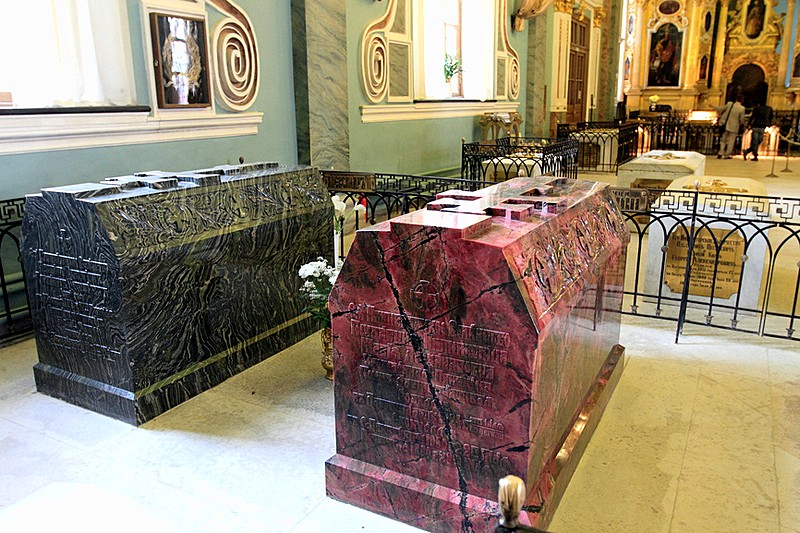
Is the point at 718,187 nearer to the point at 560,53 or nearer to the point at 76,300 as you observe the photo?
the point at 76,300

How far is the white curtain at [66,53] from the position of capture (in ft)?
14.8

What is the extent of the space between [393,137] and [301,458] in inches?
271

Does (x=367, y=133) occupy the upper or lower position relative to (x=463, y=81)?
lower

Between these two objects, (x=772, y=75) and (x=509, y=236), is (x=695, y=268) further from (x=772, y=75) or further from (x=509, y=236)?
(x=772, y=75)

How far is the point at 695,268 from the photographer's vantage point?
5.07 m

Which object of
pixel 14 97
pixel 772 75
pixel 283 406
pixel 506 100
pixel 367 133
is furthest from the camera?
pixel 772 75

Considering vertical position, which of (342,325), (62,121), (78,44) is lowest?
(342,325)

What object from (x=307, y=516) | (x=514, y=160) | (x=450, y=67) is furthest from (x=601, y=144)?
(x=307, y=516)

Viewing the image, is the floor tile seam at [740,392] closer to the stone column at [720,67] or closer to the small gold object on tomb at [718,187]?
the small gold object on tomb at [718,187]

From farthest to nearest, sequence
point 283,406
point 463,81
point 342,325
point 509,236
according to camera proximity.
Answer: point 463,81 → point 283,406 → point 342,325 → point 509,236

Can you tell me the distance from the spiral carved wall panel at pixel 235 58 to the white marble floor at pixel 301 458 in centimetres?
318

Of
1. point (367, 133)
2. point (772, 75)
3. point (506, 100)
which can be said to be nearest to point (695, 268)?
point (367, 133)

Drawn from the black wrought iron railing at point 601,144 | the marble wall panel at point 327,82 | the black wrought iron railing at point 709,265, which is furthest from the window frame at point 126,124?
the black wrought iron railing at point 601,144

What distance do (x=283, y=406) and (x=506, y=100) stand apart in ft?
34.2
